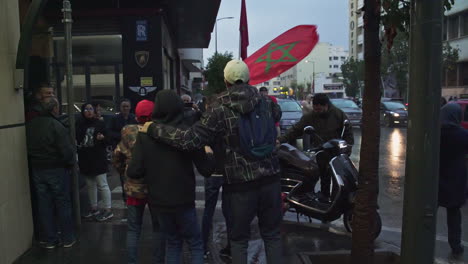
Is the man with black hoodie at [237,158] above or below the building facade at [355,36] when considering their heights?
below

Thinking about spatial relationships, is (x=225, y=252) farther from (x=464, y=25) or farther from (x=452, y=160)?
(x=464, y=25)

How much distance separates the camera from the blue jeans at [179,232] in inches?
146

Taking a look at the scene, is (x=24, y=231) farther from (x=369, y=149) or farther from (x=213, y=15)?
(x=213, y=15)

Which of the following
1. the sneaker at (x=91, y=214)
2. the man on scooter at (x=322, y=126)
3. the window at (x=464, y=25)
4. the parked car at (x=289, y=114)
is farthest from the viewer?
the window at (x=464, y=25)

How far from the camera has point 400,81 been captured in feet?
149

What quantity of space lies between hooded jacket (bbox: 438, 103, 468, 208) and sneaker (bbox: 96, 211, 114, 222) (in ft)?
14.3

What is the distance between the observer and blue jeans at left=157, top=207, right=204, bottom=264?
3719mm

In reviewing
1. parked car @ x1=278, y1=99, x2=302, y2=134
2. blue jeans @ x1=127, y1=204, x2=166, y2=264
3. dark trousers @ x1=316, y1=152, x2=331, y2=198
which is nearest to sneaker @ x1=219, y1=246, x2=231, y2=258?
blue jeans @ x1=127, y1=204, x2=166, y2=264

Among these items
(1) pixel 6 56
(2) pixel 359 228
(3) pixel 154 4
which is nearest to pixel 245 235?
(2) pixel 359 228

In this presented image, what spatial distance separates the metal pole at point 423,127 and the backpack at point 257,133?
103 cm

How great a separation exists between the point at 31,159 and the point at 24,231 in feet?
2.57

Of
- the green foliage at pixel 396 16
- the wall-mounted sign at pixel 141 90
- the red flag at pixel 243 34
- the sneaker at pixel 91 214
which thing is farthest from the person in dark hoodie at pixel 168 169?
the wall-mounted sign at pixel 141 90

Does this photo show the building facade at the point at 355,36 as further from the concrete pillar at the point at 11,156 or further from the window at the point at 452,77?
Result: the concrete pillar at the point at 11,156

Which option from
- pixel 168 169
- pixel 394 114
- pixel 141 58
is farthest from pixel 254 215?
pixel 394 114
